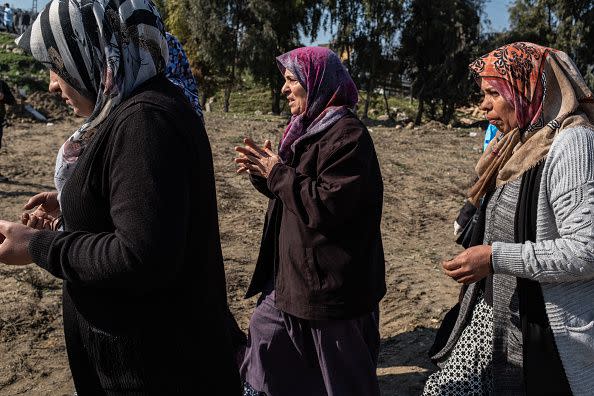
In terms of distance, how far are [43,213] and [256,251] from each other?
13.0ft

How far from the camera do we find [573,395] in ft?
6.94

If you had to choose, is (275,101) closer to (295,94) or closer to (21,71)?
(21,71)

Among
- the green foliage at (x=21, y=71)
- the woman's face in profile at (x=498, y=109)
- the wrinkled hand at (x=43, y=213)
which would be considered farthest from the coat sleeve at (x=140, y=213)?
the green foliage at (x=21, y=71)

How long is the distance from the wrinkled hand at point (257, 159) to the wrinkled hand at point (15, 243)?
117cm

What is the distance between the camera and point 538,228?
2104 millimetres

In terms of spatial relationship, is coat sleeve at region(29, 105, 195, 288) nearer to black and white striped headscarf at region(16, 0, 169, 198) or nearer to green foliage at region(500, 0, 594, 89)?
black and white striped headscarf at region(16, 0, 169, 198)

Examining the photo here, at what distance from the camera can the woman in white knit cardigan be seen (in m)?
2.00

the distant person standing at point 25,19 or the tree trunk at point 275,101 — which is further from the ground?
the distant person standing at point 25,19

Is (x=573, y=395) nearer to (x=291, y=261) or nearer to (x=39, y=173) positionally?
(x=291, y=261)

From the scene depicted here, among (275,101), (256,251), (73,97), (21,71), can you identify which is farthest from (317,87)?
(275,101)

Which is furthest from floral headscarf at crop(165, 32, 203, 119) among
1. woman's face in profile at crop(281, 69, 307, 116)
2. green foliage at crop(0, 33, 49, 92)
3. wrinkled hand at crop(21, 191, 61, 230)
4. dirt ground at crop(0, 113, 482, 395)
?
green foliage at crop(0, 33, 49, 92)

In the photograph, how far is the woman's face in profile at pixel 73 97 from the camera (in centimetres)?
147

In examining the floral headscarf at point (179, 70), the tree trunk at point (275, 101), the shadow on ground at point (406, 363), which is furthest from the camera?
the tree trunk at point (275, 101)

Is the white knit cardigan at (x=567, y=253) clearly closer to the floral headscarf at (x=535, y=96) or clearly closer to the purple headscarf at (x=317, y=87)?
the floral headscarf at (x=535, y=96)
